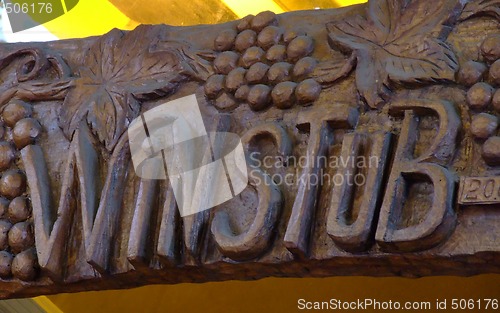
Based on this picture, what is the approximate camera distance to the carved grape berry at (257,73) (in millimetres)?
1185

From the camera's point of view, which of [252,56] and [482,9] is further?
[252,56]

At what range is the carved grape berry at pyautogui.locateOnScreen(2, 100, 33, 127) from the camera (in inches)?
51.6

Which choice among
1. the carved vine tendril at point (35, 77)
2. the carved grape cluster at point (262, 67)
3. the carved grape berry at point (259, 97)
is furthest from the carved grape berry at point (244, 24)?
the carved vine tendril at point (35, 77)

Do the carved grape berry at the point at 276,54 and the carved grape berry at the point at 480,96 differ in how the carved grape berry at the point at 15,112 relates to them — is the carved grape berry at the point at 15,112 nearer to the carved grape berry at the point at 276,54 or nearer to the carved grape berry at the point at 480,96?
the carved grape berry at the point at 276,54

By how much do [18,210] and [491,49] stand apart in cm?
65

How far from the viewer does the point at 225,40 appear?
4.11 ft

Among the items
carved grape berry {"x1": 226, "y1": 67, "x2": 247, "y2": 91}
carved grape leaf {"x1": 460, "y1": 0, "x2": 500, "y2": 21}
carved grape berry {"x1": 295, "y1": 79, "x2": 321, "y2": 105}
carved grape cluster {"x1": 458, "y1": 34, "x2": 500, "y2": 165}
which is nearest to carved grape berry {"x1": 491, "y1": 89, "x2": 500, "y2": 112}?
carved grape cluster {"x1": 458, "y1": 34, "x2": 500, "y2": 165}

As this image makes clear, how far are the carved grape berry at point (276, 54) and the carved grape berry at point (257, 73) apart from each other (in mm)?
13

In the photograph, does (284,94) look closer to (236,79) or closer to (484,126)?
(236,79)

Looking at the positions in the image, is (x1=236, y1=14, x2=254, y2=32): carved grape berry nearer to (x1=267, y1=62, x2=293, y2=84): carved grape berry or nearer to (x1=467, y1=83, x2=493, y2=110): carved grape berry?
(x1=267, y1=62, x2=293, y2=84): carved grape berry

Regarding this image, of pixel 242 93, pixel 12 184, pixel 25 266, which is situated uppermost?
pixel 242 93

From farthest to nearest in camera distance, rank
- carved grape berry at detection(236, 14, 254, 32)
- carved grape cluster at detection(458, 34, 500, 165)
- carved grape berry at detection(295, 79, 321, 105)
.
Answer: carved grape berry at detection(236, 14, 254, 32) → carved grape berry at detection(295, 79, 321, 105) → carved grape cluster at detection(458, 34, 500, 165)

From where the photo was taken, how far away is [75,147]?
1.25m

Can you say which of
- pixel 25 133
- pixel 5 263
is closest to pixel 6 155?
pixel 25 133
